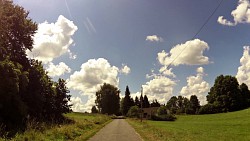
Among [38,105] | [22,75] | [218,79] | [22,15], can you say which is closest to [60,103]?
[38,105]

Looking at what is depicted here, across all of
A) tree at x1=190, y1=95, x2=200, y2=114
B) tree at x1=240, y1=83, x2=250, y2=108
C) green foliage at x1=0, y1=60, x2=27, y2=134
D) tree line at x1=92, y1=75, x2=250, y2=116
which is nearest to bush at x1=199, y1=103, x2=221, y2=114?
tree line at x1=92, y1=75, x2=250, y2=116

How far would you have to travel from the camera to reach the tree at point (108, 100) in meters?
132

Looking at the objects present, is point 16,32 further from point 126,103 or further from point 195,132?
point 126,103

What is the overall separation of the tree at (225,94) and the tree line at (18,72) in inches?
3460

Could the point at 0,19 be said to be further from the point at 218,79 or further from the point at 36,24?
the point at 218,79

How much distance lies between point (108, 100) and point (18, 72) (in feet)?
357

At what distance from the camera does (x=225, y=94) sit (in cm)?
11556

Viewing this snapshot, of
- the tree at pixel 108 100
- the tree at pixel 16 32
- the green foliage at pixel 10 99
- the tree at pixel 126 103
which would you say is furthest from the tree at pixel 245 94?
the green foliage at pixel 10 99

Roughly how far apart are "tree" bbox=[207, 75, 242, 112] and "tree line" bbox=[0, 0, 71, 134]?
8789 centimetres

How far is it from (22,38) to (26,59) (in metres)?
2.78

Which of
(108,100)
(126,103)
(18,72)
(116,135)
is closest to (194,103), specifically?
(126,103)

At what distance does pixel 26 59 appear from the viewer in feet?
107

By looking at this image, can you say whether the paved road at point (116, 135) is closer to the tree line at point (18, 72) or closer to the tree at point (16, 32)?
the tree line at point (18, 72)

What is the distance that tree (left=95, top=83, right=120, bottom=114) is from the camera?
13188 cm
